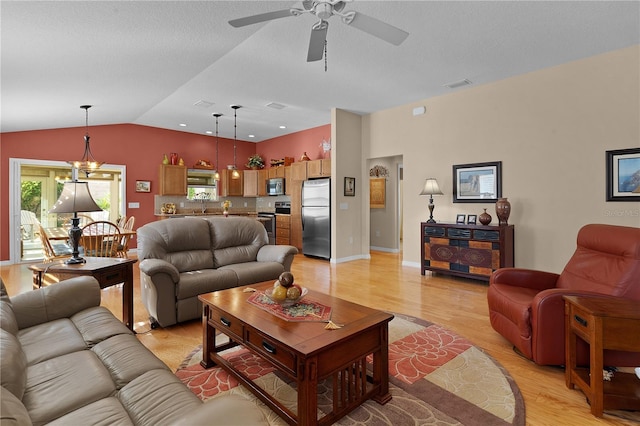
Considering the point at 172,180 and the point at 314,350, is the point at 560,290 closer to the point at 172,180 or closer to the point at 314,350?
the point at 314,350

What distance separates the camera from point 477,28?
10.8ft

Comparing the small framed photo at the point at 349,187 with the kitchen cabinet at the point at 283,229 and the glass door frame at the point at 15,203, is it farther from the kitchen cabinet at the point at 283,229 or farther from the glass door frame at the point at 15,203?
the glass door frame at the point at 15,203

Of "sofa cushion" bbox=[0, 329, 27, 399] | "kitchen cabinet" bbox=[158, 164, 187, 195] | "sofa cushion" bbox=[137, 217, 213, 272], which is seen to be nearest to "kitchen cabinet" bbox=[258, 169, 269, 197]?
"kitchen cabinet" bbox=[158, 164, 187, 195]

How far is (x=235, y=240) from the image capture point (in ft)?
13.2

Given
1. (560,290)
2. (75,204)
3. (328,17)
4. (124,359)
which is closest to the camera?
(124,359)

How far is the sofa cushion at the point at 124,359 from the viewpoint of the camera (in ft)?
4.69

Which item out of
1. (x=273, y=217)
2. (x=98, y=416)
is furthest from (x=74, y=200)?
(x=273, y=217)

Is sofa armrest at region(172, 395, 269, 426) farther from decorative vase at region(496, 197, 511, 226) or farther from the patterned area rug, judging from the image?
decorative vase at region(496, 197, 511, 226)

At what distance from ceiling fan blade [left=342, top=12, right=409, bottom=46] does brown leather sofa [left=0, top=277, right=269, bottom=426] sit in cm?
249

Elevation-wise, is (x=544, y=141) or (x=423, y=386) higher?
(x=544, y=141)

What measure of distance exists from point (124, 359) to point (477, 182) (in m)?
5.06

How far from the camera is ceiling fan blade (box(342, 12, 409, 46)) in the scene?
7.75 ft

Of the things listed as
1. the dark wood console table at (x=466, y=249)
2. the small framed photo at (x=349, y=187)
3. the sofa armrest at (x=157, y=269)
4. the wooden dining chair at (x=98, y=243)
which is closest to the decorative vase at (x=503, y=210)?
the dark wood console table at (x=466, y=249)

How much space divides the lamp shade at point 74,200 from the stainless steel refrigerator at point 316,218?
4.26 metres
